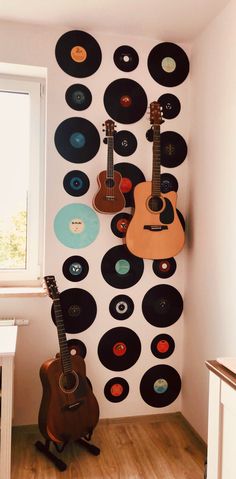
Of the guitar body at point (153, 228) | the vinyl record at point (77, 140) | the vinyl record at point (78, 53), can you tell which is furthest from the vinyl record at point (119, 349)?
the vinyl record at point (78, 53)

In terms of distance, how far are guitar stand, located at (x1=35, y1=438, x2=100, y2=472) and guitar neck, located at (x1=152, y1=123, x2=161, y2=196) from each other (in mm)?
1428

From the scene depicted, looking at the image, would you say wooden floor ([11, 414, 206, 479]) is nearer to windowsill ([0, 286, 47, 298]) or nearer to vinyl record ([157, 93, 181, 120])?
windowsill ([0, 286, 47, 298])

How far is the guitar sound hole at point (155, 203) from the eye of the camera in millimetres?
2301

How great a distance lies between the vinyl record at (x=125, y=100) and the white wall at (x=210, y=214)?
0.33 metres

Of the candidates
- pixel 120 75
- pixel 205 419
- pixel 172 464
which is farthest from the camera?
pixel 120 75

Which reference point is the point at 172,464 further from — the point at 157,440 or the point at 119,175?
the point at 119,175

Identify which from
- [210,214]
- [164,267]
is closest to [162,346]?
[164,267]

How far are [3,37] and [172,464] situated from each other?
8.12 ft

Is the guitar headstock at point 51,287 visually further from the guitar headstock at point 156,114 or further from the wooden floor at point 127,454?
the guitar headstock at point 156,114

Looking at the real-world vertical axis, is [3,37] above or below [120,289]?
above

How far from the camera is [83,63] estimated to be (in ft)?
7.62

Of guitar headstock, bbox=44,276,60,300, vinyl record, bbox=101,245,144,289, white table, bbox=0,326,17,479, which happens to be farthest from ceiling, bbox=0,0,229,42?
white table, bbox=0,326,17,479

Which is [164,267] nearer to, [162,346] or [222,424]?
[162,346]

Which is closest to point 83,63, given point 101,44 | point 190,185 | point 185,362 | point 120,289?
point 101,44
